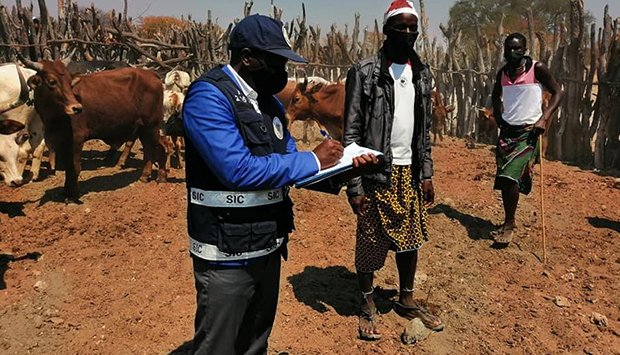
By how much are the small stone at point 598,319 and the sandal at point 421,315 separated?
3.83 feet

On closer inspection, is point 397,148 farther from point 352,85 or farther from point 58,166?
point 58,166

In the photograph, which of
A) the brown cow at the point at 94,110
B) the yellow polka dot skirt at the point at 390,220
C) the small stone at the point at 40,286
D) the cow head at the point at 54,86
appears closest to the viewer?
the yellow polka dot skirt at the point at 390,220

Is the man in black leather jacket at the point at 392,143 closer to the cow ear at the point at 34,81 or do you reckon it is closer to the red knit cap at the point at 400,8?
the red knit cap at the point at 400,8

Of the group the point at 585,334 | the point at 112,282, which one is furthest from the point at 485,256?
the point at 112,282

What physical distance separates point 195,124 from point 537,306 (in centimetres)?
324

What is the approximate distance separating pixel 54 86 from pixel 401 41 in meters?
4.41

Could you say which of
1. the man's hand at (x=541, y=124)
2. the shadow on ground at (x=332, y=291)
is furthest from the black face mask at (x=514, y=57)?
the shadow on ground at (x=332, y=291)

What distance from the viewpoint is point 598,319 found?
388 cm

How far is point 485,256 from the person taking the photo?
491 centimetres

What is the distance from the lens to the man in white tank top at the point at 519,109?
15.6 feet

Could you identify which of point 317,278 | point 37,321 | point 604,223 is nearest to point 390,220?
point 317,278

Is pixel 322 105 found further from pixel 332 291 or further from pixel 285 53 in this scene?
pixel 285 53

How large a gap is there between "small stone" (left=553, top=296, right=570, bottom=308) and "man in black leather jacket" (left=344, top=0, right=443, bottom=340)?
138 cm

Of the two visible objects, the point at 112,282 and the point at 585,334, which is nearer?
the point at 585,334
